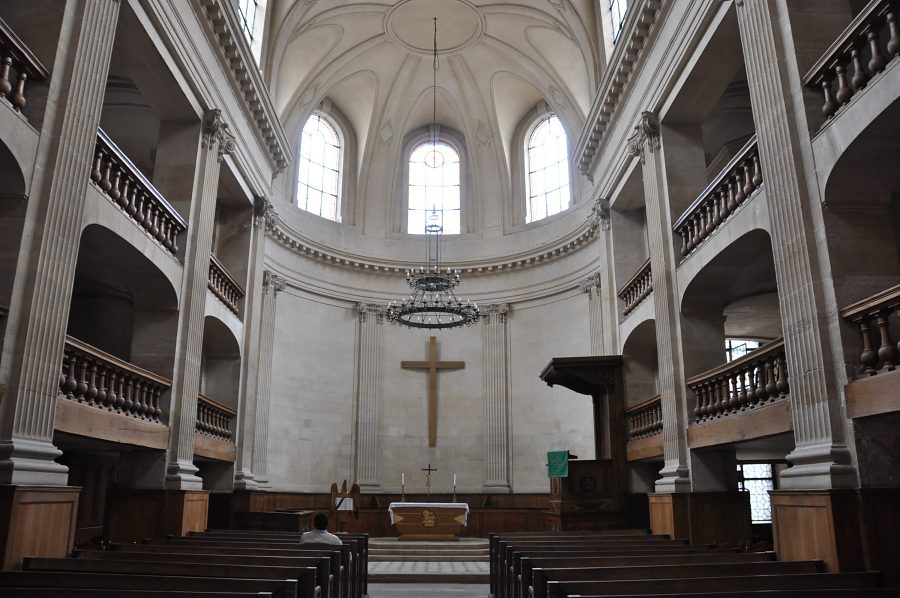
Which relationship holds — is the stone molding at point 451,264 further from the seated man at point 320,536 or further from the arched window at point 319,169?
the seated man at point 320,536

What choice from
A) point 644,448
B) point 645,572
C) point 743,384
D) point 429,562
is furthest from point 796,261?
point 429,562

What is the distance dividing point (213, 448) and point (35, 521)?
23.1 feet

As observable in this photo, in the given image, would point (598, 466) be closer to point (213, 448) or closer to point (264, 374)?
point (213, 448)

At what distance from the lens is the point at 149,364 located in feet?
39.8

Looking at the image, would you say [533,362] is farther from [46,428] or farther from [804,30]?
[46,428]

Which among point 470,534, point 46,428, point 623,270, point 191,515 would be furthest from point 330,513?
point 46,428

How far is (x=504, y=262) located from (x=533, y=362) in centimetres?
312

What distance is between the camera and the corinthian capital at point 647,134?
1328cm

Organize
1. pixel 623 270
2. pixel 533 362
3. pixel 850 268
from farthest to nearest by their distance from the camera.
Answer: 1. pixel 533 362
2. pixel 623 270
3. pixel 850 268

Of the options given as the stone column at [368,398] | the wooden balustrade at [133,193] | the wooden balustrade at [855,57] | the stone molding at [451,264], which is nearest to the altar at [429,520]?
the stone column at [368,398]

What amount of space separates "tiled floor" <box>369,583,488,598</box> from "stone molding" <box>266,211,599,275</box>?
992 centimetres

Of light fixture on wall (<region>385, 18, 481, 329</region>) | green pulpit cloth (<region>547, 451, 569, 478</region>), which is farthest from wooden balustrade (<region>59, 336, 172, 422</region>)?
green pulpit cloth (<region>547, 451, 569, 478</region>)

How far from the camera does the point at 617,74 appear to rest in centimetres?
1451

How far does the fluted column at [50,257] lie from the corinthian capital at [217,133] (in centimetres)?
436
